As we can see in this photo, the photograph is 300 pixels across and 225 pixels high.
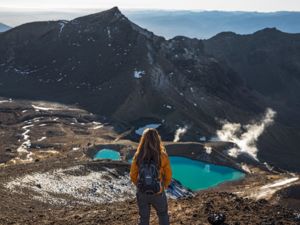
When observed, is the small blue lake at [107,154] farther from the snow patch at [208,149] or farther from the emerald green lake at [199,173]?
the snow patch at [208,149]

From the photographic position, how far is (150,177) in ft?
56.6

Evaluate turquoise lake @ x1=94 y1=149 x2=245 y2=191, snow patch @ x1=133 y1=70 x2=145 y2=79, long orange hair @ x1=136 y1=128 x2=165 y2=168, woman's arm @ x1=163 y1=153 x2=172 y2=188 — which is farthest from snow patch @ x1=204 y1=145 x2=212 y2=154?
long orange hair @ x1=136 y1=128 x2=165 y2=168

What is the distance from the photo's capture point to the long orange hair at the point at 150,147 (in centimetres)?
1711

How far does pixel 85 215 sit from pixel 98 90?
512 feet

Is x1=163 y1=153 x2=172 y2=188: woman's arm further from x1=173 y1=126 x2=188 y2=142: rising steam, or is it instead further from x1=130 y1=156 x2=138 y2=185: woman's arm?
x1=173 y1=126 x2=188 y2=142: rising steam

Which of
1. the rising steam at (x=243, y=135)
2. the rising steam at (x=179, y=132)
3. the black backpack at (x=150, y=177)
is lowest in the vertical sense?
the rising steam at (x=243, y=135)

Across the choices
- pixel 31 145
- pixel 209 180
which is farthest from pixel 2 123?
pixel 209 180

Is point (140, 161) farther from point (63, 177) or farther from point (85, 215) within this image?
point (63, 177)

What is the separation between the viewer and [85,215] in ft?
89.9

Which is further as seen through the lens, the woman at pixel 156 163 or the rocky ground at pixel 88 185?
the rocky ground at pixel 88 185

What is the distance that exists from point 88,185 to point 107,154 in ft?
215

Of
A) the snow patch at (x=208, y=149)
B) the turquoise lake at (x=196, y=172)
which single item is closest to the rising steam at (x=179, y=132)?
the snow patch at (x=208, y=149)

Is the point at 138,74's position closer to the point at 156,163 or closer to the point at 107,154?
the point at 107,154

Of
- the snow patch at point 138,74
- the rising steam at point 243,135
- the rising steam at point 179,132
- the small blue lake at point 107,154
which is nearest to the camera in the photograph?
the small blue lake at point 107,154
